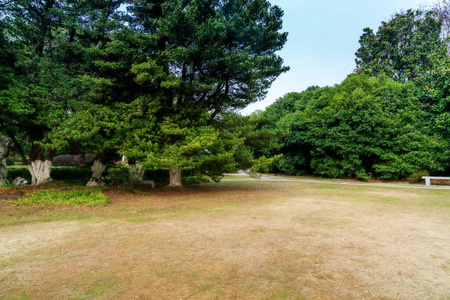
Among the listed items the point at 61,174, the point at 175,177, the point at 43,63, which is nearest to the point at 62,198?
the point at 43,63

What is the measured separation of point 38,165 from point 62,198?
3619 millimetres

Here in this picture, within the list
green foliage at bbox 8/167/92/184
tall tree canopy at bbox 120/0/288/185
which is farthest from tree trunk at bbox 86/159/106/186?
tall tree canopy at bbox 120/0/288/185

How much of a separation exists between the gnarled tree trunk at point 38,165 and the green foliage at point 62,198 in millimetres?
2077

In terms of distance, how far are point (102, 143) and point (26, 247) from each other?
233 inches

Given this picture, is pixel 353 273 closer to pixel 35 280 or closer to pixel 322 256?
pixel 322 256

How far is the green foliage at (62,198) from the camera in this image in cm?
824

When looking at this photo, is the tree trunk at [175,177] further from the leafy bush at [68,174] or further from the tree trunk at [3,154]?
the tree trunk at [3,154]

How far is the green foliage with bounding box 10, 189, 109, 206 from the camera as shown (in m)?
8.24

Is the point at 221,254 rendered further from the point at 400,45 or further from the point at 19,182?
the point at 400,45

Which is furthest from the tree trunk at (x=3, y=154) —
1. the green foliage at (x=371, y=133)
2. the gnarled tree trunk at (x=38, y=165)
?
the green foliage at (x=371, y=133)

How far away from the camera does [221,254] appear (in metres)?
4.18

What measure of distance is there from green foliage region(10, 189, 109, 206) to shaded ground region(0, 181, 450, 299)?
0.52m

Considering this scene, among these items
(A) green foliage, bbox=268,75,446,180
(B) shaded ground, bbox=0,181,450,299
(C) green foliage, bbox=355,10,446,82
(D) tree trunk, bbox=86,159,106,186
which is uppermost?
(C) green foliage, bbox=355,10,446,82

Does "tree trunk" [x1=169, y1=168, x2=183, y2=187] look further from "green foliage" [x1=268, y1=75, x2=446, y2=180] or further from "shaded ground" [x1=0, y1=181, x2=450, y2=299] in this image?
"green foliage" [x1=268, y1=75, x2=446, y2=180]
